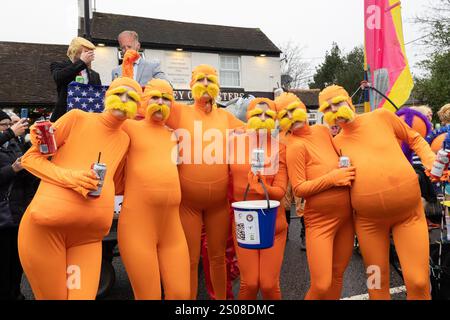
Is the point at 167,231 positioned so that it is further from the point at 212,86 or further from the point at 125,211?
the point at 212,86

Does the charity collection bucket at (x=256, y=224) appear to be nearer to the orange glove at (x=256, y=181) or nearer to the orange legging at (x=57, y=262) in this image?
the orange glove at (x=256, y=181)

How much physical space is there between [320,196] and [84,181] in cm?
176

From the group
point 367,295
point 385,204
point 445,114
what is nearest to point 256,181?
point 385,204

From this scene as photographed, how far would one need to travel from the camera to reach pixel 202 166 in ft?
11.0

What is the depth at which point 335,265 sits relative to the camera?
3350mm

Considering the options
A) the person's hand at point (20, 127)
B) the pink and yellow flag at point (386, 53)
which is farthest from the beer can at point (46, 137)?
the pink and yellow flag at point (386, 53)

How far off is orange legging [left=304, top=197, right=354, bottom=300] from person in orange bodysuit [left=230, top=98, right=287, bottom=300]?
258 millimetres

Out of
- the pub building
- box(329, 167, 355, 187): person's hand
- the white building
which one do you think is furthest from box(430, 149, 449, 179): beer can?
the white building

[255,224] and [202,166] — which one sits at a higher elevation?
[202,166]

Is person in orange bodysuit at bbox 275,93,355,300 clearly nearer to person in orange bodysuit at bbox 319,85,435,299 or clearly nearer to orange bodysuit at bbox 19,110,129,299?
person in orange bodysuit at bbox 319,85,435,299

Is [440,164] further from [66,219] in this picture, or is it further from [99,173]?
[66,219]

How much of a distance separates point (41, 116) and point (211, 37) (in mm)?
16392
